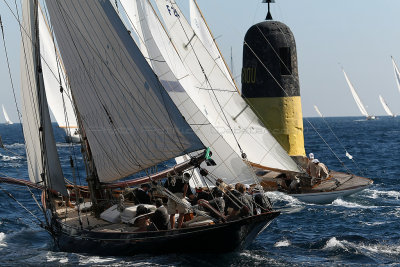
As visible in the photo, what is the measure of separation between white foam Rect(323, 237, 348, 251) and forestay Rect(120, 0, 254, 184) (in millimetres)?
3128

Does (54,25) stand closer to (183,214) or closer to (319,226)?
(183,214)

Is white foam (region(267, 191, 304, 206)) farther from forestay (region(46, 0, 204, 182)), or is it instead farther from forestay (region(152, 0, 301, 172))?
forestay (region(46, 0, 204, 182))

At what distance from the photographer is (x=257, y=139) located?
88.2ft

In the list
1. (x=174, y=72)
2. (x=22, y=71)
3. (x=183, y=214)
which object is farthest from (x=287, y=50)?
(x=183, y=214)

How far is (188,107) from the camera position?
23922 mm

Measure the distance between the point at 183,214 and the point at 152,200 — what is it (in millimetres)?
2352

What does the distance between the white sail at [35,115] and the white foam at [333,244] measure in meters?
8.09

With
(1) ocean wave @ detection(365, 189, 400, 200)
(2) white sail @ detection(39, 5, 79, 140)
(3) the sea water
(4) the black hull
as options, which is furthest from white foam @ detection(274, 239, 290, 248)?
(2) white sail @ detection(39, 5, 79, 140)

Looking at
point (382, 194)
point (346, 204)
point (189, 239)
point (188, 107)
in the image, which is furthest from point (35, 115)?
point (382, 194)

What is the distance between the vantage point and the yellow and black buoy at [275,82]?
1334 inches

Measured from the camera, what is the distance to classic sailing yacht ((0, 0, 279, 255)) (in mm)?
18453

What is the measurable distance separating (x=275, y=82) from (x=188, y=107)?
1093 centimetres

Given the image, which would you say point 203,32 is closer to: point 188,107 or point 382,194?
point 188,107

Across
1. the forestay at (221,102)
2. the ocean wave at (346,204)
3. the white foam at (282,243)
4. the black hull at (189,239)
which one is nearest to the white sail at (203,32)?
the forestay at (221,102)
